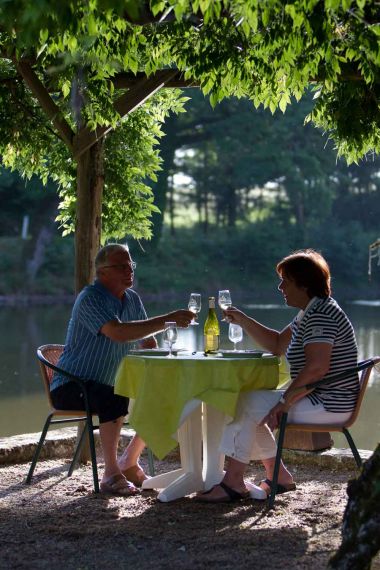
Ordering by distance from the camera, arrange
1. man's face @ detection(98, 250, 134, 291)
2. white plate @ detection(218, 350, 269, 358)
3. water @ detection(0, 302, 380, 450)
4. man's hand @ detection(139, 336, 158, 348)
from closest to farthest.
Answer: white plate @ detection(218, 350, 269, 358) < man's face @ detection(98, 250, 134, 291) < man's hand @ detection(139, 336, 158, 348) < water @ detection(0, 302, 380, 450)

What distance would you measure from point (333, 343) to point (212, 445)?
846mm

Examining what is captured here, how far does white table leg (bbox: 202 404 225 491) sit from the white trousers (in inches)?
7.0

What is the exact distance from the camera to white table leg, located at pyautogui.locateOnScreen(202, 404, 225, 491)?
555cm

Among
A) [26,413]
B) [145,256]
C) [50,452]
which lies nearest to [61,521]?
[50,452]

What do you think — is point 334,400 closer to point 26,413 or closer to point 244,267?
point 26,413

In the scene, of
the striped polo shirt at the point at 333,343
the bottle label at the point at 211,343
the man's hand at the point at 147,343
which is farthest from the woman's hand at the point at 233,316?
the man's hand at the point at 147,343

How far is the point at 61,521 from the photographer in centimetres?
519

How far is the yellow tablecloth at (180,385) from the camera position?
518 cm

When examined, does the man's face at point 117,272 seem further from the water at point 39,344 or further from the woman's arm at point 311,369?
the water at point 39,344

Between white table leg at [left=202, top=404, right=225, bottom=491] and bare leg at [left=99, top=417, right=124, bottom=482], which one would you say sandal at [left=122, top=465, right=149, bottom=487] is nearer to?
bare leg at [left=99, top=417, right=124, bottom=482]

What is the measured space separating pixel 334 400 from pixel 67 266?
3645 cm

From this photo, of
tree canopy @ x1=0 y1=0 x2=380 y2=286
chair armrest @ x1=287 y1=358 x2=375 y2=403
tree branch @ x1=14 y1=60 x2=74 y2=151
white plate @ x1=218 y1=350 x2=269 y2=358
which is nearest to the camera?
tree canopy @ x1=0 y1=0 x2=380 y2=286

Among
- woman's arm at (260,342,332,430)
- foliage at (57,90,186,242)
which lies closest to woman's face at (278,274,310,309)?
woman's arm at (260,342,332,430)

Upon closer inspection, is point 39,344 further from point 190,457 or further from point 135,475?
point 190,457
